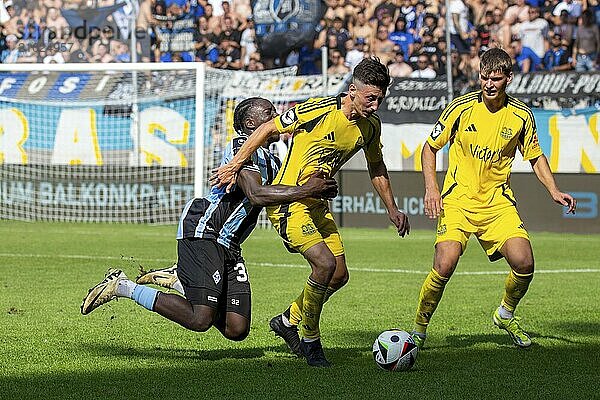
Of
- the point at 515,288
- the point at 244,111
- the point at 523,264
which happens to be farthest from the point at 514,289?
the point at 244,111

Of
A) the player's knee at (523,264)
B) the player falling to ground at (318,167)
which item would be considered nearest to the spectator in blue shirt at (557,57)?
the player's knee at (523,264)

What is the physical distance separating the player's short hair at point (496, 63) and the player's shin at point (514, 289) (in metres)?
1.53

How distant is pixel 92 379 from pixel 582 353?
357 cm

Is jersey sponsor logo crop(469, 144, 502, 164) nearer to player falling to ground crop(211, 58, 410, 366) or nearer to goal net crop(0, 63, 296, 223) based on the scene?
player falling to ground crop(211, 58, 410, 366)

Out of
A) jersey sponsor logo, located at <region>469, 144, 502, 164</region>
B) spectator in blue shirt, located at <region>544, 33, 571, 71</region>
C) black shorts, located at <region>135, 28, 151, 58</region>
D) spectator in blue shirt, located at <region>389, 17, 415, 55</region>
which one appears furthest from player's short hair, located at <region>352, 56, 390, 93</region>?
black shorts, located at <region>135, 28, 151, 58</region>

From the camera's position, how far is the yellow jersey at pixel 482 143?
825cm

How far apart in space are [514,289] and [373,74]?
2.29 metres

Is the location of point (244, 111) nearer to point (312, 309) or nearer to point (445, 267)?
point (312, 309)

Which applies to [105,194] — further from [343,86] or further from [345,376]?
[345,376]

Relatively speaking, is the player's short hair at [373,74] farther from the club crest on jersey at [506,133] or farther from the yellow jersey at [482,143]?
the club crest on jersey at [506,133]

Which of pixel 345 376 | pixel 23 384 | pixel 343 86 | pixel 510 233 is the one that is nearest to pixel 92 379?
pixel 23 384

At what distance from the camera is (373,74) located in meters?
7.13

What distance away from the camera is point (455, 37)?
2102cm

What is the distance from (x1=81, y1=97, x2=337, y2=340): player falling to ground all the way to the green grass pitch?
313 millimetres
